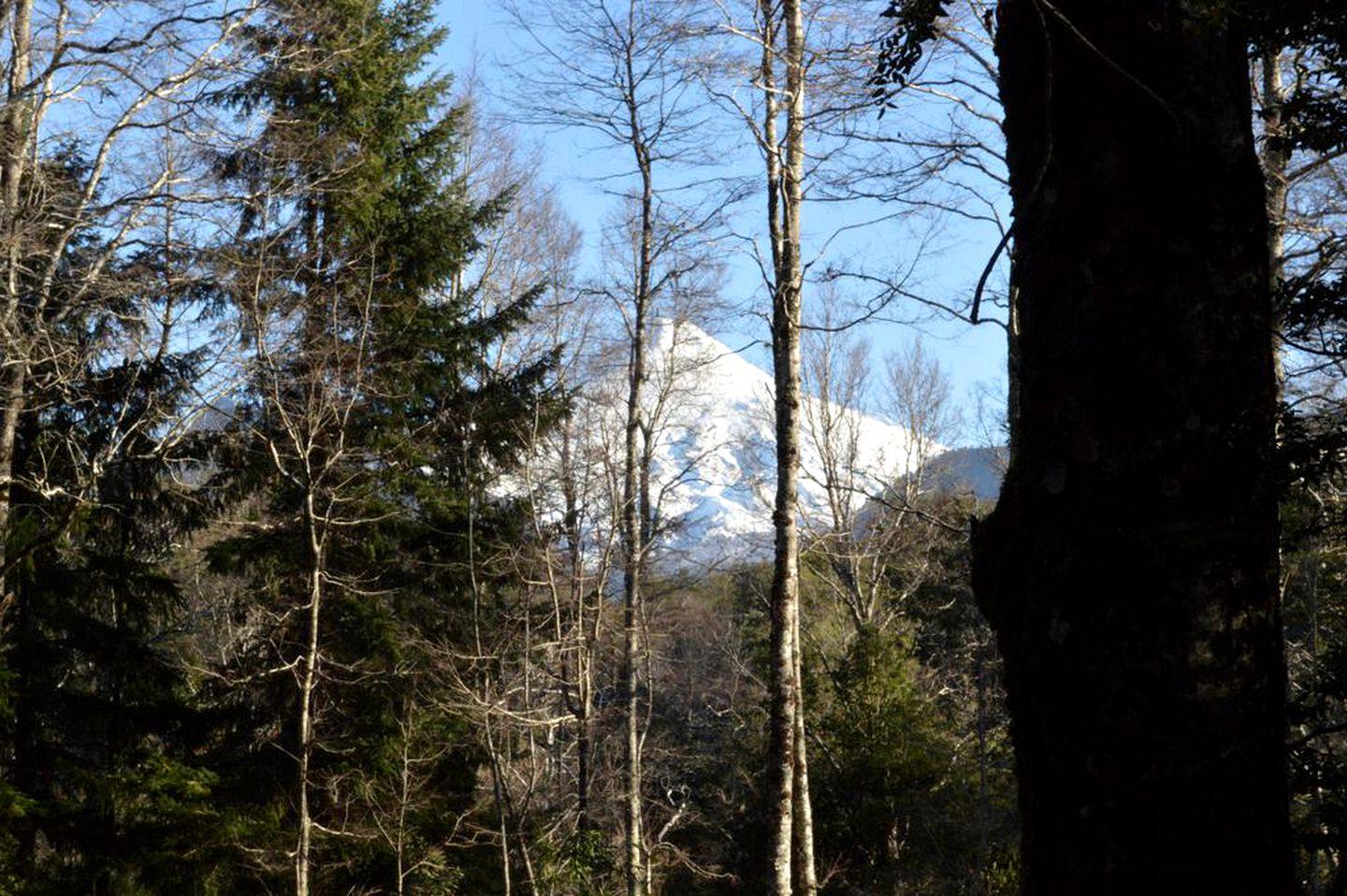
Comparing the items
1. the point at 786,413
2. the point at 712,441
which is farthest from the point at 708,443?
the point at 786,413

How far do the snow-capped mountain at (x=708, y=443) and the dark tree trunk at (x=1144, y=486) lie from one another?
12.3 meters

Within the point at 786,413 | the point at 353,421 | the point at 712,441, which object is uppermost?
the point at 712,441

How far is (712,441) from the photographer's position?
24750 millimetres

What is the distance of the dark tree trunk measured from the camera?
183 centimetres

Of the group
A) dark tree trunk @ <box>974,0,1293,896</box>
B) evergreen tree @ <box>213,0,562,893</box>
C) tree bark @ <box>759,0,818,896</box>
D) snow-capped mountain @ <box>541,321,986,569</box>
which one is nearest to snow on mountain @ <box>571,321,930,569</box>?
snow-capped mountain @ <box>541,321,986,569</box>

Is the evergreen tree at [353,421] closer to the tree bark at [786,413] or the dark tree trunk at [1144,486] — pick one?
the tree bark at [786,413]

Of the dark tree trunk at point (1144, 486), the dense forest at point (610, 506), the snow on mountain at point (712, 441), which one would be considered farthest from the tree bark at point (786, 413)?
the snow on mountain at point (712, 441)

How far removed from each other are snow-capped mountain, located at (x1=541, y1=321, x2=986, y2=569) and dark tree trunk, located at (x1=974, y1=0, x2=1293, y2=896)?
40.3 ft

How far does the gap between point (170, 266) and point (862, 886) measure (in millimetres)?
11660

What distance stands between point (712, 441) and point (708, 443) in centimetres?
113

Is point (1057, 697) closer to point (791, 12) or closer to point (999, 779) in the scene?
point (791, 12)

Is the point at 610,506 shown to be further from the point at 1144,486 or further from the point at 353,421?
the point at 1144,486

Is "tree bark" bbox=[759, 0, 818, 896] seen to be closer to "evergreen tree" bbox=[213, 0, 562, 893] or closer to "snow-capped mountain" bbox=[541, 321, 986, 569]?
"evergreen tree" bbox=[213, 0, 562, 893]

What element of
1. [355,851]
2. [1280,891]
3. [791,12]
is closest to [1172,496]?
[1280,891]
